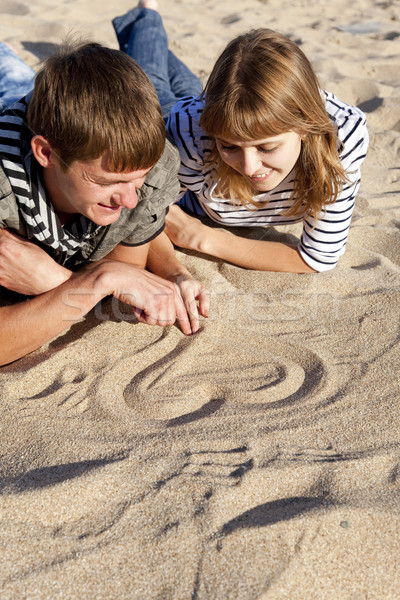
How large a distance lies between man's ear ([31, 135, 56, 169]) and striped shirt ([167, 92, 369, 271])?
707 mm

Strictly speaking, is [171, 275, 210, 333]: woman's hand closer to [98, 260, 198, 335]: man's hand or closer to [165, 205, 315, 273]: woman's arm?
[98, 260, 198, 335]: man's hand

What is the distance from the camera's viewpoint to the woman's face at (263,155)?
1.99 m

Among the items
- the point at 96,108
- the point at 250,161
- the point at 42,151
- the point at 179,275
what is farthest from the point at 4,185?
the point at 250,161

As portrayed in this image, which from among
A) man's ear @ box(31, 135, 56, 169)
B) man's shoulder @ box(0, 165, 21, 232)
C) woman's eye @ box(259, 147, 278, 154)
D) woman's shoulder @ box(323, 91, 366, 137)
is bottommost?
man's shoulder @ box(0, 165, 21, 232)

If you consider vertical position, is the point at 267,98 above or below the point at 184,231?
above

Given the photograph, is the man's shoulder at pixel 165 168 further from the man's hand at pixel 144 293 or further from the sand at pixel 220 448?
the sand at pixel 220 448

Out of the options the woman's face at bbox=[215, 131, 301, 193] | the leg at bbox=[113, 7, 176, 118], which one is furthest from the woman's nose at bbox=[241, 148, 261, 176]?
the leg at bbox=[113, 7, 176, 118]

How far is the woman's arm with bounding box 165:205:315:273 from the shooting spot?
8.16 ft

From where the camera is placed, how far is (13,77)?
321 centimetres

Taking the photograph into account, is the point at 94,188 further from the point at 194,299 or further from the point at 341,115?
the point at 341,115

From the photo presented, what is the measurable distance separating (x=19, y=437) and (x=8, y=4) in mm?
5129

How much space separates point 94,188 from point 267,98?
0.65m

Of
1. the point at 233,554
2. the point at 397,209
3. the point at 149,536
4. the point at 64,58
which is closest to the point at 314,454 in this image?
the point at 233,554

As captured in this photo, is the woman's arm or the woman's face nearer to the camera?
the woman's face
